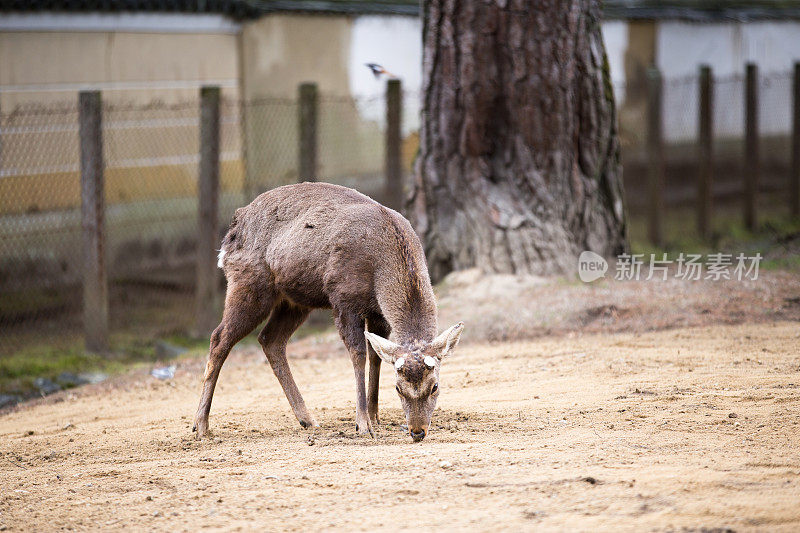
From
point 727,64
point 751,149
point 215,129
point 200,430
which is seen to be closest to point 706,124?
point 751,149

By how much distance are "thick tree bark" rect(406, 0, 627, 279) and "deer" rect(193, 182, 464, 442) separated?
10.7ft

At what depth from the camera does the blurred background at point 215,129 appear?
1071cm

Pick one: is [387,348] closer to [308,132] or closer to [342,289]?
[342,289]

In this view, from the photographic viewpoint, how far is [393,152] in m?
11.6

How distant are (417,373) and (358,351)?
66cm

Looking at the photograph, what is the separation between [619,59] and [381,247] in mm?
13539

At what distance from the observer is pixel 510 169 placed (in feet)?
31.9

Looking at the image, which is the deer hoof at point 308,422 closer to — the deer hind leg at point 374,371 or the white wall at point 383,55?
the deer hind leg at point 374,371

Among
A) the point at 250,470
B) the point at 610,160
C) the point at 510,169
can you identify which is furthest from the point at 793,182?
the point at 250,470

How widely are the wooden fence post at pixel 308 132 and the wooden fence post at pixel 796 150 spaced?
307 inches

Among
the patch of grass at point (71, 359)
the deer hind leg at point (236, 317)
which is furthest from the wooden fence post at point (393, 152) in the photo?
the deer hind leg at point (236, 317)

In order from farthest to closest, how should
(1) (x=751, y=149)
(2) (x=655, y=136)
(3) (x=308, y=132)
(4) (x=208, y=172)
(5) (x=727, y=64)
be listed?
(5) (x=727, y=64)
(1) (x=751, y=149)
(2) (x=655, y=136)
(3) (x=308, y=132)
(4) (x=208, y=172)

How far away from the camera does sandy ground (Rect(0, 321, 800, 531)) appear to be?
4371 millimetres

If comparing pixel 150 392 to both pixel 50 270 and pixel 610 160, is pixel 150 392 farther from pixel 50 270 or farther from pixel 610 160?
pixel 610 160
